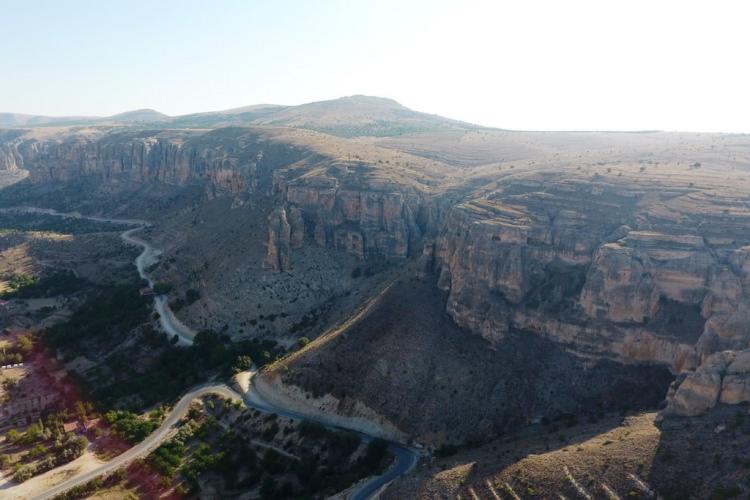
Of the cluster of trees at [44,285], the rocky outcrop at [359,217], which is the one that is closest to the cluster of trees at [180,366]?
the rocky outcrop at [359,217]

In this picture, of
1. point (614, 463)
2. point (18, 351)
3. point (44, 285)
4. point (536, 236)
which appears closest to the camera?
point (614, 463)

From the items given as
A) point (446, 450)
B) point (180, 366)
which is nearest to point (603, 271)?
point (446, 450)

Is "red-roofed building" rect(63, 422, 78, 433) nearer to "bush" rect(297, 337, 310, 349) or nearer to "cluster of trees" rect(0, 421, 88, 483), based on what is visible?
"cluster of trees" rect(0, 421, 88, 483)

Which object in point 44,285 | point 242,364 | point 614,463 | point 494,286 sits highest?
point 494,286

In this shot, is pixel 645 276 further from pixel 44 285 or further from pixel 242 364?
pixel 44 285

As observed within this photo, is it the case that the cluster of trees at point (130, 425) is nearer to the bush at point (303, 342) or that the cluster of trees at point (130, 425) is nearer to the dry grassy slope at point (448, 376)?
the dry grassy slope at point (448, 376)

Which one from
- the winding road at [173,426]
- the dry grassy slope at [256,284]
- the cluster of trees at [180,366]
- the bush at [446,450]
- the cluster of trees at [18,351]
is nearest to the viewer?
the winding road at [173,426]

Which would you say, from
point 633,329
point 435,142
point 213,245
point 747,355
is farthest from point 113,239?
point 747,355

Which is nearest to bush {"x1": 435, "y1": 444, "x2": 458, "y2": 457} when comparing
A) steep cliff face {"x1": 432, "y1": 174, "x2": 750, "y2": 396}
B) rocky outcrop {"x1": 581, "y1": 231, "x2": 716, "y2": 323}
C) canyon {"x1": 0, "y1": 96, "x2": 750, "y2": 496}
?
canyon {"x1": 0, "y1": 96, "x2": 750, "y2": 496}

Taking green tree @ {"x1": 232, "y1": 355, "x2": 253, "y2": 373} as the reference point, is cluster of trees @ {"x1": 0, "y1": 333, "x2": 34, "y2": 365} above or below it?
below
